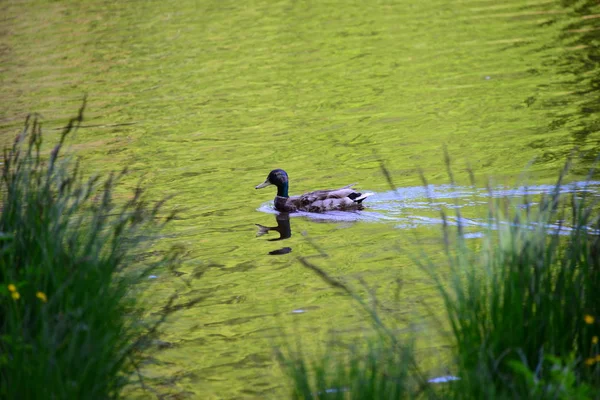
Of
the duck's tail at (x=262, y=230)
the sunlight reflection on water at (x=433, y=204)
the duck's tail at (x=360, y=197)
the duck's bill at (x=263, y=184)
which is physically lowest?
the duck's tail at (x=262, y=230)

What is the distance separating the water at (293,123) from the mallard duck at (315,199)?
0.62 feet

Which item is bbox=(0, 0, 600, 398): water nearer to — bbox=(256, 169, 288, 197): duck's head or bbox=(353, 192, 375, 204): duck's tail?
bbox=(353, 192, 375, 204): duck's tail

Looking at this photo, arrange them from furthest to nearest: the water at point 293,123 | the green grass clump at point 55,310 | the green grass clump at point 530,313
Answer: the water at point 293,123
the green grass clump at point 530,313
the green grass clump at point 55,310

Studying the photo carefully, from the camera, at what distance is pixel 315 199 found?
12180 mm

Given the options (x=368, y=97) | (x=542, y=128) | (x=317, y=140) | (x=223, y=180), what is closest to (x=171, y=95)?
(x=368, y=97)

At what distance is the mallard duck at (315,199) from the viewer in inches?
466

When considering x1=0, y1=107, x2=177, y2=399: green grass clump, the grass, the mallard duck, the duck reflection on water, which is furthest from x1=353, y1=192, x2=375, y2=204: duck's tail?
the grass

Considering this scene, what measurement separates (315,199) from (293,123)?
5.44 meters

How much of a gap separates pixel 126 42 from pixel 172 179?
1381 cm

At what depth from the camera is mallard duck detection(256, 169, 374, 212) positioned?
1184cm

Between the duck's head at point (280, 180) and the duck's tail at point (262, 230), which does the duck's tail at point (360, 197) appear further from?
the duck's head at point (280, 180)

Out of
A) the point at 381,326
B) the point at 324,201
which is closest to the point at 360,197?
the point at 324,201

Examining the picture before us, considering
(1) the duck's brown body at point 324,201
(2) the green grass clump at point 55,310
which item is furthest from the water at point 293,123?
(2) the green grass clump at point 55,310

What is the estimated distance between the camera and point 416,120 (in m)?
16.6
